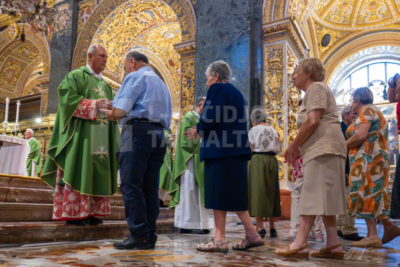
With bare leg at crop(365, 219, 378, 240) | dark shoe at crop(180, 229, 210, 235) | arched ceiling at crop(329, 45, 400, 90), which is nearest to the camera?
bare leg at crop(365, 219, 378, 240)

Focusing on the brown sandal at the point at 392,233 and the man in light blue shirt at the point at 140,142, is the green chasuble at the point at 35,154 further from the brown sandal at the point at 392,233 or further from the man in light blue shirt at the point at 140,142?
the brown sandal at the point at 392,233

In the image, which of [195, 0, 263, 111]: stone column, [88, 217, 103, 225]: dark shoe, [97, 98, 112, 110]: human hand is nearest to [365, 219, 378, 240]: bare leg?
[88, 217, 103, 225]: dark shoe

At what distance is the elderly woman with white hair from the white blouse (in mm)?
1380

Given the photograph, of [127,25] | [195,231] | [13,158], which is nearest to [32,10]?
[127,25]

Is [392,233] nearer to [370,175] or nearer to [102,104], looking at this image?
[370,175]

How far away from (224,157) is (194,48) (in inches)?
229

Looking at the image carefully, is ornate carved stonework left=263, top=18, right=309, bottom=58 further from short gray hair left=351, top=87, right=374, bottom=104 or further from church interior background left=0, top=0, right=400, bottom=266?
short gray hair left=351, top=87, right=374, bottom=104

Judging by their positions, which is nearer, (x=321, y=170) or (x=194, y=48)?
(x=321, y=170)

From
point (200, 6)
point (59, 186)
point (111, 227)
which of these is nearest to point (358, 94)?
point (111, 227)

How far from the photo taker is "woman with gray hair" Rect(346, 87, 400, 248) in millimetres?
3250

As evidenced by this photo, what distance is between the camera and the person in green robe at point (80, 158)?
130 inches

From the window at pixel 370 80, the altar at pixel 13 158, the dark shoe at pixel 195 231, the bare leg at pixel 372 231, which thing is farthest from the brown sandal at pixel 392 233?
the window at pixel 370 80

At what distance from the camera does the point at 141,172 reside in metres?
2.72

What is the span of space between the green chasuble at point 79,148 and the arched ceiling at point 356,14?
37.4 feet
